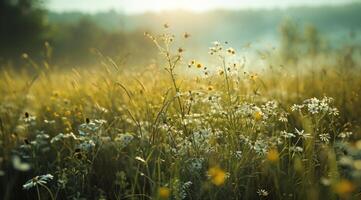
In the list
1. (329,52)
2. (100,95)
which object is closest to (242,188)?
(100,95)

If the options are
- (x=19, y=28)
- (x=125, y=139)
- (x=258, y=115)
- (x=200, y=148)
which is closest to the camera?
(x=258, y=115)

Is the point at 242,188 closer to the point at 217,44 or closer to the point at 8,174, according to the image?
the point at 217,44

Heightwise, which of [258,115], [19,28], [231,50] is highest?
[231,50]

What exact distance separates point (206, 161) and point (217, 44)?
807 millimetres

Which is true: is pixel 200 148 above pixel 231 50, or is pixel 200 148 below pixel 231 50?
below

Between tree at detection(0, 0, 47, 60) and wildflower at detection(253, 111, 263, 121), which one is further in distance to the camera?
tree at detection(0, 0, 47, 60)

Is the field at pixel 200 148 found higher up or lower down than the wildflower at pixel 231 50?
lower down

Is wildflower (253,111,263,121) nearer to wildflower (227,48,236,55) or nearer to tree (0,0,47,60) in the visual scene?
wildflower (227,48,236,55)

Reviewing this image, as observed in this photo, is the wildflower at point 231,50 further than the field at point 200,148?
Yes

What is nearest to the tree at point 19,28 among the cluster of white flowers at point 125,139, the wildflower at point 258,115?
the cluster of white flowers at point 125,139

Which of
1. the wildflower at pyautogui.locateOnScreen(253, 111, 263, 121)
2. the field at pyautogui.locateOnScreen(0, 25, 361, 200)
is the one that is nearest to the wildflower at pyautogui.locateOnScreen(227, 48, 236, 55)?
the field at pyautogui.locateOnScreen(0, 25, 361, 200)

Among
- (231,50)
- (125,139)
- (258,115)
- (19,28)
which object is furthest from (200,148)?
(19,28)

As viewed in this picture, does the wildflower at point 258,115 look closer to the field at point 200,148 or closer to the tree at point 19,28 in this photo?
the field at point 200,148

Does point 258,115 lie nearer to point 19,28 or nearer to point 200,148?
point 200,148
